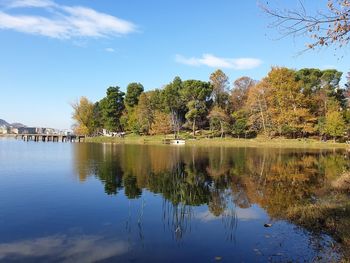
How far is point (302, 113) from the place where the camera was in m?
76.1

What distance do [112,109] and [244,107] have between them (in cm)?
4473

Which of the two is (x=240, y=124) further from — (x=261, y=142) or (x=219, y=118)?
(x=261, y=142)

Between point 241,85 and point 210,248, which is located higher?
point 241,85

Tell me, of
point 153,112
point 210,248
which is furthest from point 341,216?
point 153,112

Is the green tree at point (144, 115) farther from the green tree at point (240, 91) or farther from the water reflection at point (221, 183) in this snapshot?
the water reflection at point (221, 183)

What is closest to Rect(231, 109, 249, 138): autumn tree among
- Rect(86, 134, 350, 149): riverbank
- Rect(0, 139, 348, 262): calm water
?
Rect(86, 134, 350, 149): riverbank

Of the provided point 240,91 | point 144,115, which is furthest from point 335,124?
point 144,115

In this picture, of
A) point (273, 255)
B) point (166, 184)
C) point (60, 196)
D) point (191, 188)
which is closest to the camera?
point (273, 255)

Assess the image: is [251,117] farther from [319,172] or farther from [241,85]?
[319,172]

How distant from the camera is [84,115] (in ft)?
388

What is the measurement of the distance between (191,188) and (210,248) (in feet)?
37.8

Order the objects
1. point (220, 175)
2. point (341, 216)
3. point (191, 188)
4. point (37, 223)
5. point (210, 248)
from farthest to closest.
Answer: point (220, 175) → point (191, 188) → point (37, 223) → point (341, 216) → point (210, 248)

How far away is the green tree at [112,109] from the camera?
4446 inches

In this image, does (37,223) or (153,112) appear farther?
(153,112)
